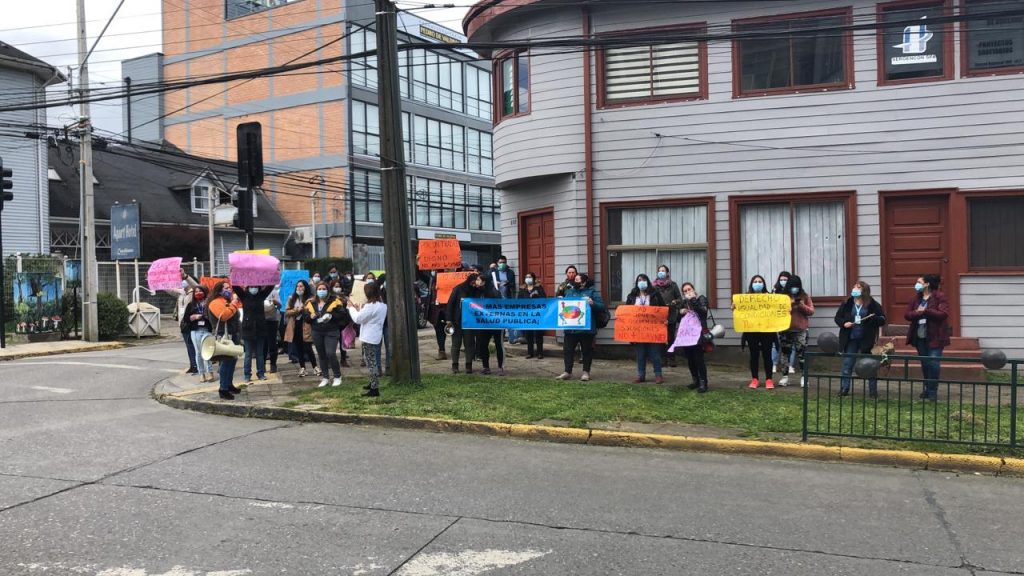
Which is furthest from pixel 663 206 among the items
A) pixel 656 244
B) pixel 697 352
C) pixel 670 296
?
pixel 697 352

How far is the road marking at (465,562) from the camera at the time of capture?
442cm

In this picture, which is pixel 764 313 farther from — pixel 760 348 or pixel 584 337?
pixel 584 337

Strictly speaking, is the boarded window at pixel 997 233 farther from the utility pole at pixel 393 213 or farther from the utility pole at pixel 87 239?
the utility pole at pixel 87 239

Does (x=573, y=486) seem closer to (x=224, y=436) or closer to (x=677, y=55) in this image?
(x=224, y=436)

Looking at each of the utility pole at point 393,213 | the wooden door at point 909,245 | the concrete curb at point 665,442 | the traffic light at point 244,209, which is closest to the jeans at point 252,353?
the traffic light at point 244,209

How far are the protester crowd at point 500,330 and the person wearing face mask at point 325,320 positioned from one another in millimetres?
15

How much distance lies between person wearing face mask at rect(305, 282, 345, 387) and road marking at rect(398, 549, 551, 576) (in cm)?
671

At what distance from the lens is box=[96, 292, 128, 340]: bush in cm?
2014

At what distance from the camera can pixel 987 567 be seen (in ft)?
15.0

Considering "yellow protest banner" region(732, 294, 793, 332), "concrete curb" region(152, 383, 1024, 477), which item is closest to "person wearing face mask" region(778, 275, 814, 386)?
"yellow protest banner" region(732, 294, 793, 332)

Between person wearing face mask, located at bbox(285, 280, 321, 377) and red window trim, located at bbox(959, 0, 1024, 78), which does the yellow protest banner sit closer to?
red window trim, located at bbox(959, 0, 1024, 78)

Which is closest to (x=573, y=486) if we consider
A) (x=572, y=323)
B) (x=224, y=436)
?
(x=224, y=436)

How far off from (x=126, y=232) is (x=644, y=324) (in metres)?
16.1

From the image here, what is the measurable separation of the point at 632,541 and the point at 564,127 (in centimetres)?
1016
